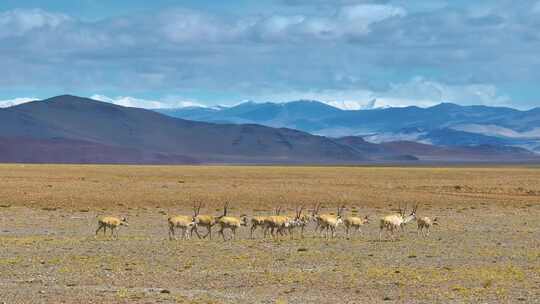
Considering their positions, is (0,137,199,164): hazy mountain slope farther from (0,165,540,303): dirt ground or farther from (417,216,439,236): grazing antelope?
(417,216,439,236): grazing antelope

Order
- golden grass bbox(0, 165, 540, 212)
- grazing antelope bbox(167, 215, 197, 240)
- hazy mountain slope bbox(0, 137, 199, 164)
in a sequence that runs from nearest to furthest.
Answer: grazing antelope bbox(167, 215, 197, 240)
golden grass bbox(0, 165, 540, 212)
hazy mountain slope bbox(0, 137, 199, 164)

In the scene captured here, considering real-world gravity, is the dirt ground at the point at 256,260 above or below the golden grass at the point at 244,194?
below

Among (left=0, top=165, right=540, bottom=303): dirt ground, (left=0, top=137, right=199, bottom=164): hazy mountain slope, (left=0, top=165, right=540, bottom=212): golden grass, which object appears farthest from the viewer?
(left=0, top=137, right=199, bottom=164): hazy mountain slope

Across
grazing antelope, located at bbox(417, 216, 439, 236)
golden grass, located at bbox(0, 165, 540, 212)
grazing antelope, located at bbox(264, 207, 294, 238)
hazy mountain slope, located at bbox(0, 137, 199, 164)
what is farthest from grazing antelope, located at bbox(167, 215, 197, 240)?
hazy mountain slope, located at bbox(0, 137, 199, 164)

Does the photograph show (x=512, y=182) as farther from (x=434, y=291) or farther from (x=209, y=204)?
(x=434, y=291)

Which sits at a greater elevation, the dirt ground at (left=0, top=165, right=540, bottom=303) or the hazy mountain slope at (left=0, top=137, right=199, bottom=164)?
the hazy mountain slope at (left=0, top=137, right=199, bottom=164)

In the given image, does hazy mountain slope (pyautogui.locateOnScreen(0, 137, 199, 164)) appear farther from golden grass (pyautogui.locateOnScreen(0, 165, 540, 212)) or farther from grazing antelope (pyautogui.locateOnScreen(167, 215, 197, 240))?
grazing antelope (pyautogui.locateOnScreen(167, 215, 197, 240))

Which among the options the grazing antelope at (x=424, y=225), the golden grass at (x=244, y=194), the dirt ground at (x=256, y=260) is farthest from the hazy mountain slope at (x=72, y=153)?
the grazing antelope at (x=424, y=225)

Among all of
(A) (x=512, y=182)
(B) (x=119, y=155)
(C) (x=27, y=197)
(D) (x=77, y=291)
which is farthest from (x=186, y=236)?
(B) (x=119, y=155)

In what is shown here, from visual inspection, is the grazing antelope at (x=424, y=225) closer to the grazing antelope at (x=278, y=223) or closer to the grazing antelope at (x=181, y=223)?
the grazing antelope at (x=278, y=223)

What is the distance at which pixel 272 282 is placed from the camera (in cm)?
1875

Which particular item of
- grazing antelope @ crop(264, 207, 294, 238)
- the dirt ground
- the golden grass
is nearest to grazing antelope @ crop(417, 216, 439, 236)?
the dirt ground

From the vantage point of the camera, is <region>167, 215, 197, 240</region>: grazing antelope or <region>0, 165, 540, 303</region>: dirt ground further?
<region>167, 215, 197, 240</region>: grazing antelope

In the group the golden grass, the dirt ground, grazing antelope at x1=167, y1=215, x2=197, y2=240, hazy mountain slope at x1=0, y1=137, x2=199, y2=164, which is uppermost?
hazy mountain slope at x1=0, y1=137, x2=199, y2=164
